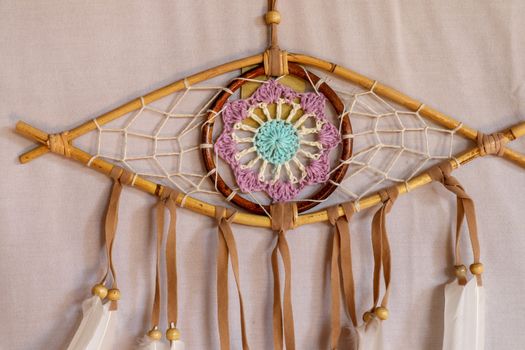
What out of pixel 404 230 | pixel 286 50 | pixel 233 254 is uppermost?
pixel 286 50

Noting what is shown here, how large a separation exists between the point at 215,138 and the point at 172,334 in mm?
312

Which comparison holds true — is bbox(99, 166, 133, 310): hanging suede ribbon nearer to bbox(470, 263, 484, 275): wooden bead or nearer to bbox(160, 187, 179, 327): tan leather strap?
bbox(160, 187, 179, 327): tan leather strap

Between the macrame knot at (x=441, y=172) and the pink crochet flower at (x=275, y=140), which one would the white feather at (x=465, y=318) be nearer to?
the macrame knot at (x=441, y=172)

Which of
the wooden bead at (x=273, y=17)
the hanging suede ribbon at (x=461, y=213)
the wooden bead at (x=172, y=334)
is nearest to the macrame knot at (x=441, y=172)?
the hanging suede ribbon at (x=461, y=213)

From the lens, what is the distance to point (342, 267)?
35.2 inches

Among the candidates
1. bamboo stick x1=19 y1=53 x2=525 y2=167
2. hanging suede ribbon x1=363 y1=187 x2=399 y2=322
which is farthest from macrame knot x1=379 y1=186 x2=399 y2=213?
bamboo stick x1=19 y1=53 x2=525 y2=167

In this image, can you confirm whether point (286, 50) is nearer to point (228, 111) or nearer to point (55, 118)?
point (228, 111)

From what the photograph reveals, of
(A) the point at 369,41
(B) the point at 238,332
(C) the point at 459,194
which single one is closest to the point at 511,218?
(C) the point at 459,194

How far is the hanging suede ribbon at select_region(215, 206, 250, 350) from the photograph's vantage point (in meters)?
0.86

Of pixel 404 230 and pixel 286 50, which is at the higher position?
pixel 286 50

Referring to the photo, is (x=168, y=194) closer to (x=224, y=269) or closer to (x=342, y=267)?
(x=224, y=269)

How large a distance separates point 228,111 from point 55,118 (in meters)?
0.27

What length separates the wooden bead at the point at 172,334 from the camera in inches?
33.7

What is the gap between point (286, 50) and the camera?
0.91 metres
